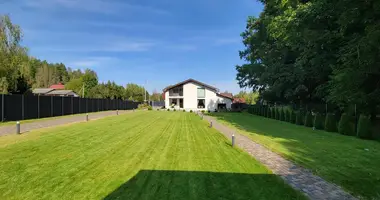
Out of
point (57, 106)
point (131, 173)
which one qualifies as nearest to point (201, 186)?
point (131, 173)

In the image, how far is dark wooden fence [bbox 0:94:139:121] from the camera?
1831 centimetres

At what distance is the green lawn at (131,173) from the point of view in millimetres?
4855

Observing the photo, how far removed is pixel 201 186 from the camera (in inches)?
209

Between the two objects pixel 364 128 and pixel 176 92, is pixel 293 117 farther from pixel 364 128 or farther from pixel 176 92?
pixel 176 92

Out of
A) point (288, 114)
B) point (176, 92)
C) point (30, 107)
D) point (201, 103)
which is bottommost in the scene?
point (288, 114)

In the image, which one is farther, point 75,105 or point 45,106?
point 75,105

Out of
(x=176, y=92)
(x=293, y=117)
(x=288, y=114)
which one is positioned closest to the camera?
(x=293, y=117)

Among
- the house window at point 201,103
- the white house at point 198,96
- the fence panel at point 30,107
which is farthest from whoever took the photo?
the house window at point 201,103

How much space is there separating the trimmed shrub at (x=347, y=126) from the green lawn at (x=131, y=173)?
9.16 metres

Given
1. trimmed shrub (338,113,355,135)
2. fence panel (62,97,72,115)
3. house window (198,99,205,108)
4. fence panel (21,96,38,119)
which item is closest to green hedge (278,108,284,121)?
trimmed shrub (338,113,355,135)

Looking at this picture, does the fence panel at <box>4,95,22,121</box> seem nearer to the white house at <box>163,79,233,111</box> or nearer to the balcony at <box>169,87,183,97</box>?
the white house at <box>163,79,233,111</box>

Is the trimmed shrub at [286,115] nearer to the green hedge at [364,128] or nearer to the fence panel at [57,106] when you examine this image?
the green hedge at [364,128]

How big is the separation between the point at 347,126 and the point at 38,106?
72.8 ft

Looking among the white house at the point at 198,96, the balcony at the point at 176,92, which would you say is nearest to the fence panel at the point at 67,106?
the white house at the point at 198,96
